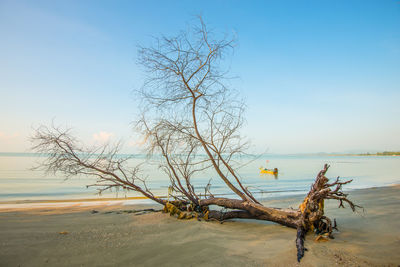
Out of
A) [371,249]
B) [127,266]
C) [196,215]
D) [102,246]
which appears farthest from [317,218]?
[102,246]

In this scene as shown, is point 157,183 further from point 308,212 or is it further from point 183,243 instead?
point 308,212

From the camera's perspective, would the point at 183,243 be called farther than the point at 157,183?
No

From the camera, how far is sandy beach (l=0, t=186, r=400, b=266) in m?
3.77

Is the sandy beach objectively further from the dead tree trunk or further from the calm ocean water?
the calm ocean water

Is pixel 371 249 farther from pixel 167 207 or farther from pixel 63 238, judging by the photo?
pixel 63 238

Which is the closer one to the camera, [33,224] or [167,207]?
[33,224]

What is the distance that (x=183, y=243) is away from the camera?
15.0 feet

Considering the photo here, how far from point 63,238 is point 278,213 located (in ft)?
14.9

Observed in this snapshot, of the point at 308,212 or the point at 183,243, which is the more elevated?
the point at 308,212

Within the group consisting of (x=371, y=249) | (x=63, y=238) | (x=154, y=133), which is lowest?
(x=371, y=249)

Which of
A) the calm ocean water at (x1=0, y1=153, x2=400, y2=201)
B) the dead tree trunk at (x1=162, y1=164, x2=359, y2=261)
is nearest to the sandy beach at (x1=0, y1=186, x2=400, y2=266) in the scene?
the dead tree trunk at (x1=162, y1=164, x2=359, y2=261)

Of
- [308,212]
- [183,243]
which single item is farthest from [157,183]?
[308,212]

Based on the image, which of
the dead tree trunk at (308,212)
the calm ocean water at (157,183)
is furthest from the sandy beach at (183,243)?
the calm ocean water at (157,183)

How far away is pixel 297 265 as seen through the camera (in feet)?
11.8
